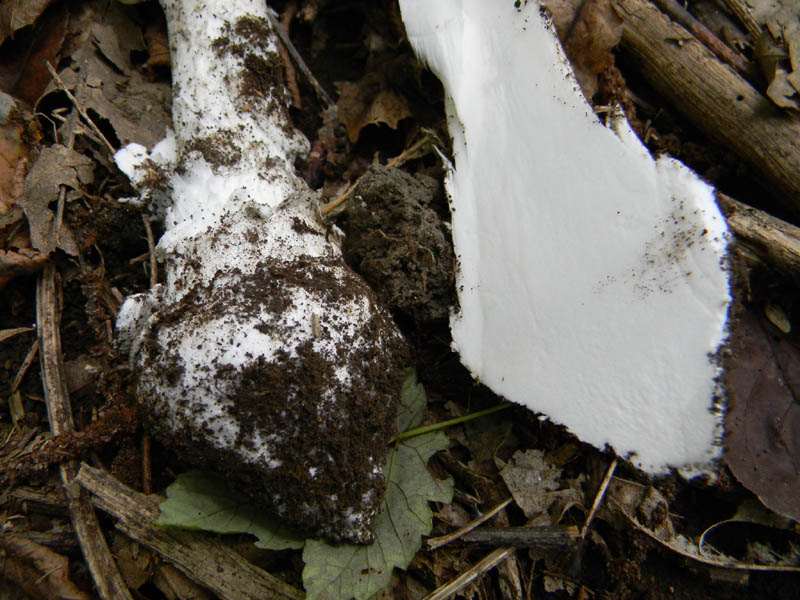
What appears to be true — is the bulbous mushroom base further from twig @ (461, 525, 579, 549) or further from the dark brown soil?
twig @ (461, 525, 579, 549)

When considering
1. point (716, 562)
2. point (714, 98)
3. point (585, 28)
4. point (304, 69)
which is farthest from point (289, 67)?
point (716, 562)

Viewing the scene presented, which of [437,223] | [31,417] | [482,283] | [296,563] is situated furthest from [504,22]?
[31,417]

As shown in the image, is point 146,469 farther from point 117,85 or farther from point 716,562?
point 716,562

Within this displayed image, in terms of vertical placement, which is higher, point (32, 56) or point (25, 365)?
point (32, 56)

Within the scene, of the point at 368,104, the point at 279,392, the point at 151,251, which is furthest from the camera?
the point at 368,104

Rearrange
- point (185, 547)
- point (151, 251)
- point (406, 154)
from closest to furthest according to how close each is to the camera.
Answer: point (185, 547)
point (151, 251)
point (406, 154)

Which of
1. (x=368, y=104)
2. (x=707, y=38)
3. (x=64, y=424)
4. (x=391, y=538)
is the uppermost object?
(x=707, y=38)

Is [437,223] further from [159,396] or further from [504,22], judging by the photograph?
[159,396]
